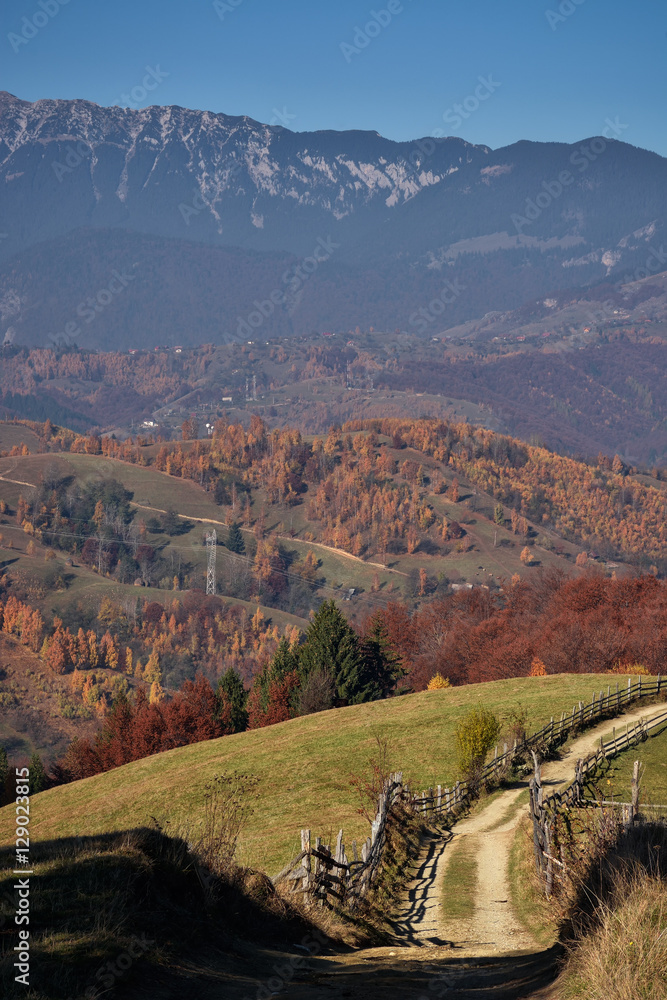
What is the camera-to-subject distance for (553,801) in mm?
23594

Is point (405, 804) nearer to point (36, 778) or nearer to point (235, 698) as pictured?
point (235, 698)

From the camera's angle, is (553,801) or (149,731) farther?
(149,731)

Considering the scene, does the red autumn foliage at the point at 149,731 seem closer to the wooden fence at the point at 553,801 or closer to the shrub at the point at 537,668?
the shrub at the point at 537,668

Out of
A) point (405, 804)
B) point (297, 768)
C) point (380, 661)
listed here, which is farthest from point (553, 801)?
point (380, 661)

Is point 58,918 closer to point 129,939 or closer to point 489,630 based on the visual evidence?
point 129,939

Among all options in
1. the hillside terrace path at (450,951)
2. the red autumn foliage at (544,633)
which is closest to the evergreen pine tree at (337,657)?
the red autumn foliage at (544,633)

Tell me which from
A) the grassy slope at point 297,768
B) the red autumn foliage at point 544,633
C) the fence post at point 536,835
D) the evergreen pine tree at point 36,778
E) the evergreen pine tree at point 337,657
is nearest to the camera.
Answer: the fence post at point 536,835

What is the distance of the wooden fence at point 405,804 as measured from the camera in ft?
56.7

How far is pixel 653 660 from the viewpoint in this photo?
72.3 m

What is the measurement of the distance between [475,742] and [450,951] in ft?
56.8

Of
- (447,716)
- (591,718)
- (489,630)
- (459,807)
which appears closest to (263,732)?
(447,716)

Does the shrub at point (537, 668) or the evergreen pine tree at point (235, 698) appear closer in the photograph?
the shrub at point (537, 668)

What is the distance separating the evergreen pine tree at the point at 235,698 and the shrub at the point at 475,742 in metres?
53.3

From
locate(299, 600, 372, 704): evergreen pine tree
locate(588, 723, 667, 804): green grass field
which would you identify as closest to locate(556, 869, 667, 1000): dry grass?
locate(588, 723, 667, 804): green grass field
